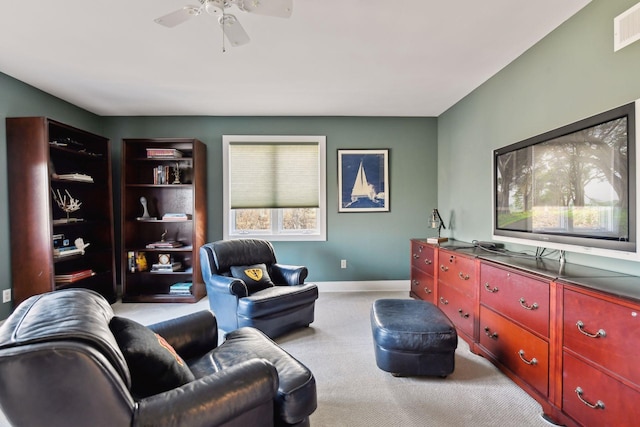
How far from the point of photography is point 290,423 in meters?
1.26

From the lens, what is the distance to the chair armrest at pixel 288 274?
2996 mm

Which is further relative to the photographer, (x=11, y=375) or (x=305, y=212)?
(x=305, y=212)

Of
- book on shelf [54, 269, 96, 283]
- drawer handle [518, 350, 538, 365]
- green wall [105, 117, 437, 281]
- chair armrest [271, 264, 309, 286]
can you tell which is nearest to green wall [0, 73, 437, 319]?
green wall [105, 117, 437, 281]

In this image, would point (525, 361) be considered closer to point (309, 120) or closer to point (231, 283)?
point (231, 283)

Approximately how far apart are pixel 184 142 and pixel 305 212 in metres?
1.89

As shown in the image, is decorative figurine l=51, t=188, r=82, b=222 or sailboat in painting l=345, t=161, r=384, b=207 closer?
decorative figurine l=51, t=188, r=82, b=222

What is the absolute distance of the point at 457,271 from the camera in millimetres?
2637

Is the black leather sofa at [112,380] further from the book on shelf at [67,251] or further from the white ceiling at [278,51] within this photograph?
the book on shelf at [67,251]

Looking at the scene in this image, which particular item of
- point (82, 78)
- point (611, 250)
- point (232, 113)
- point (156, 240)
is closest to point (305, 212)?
point (232, 113)

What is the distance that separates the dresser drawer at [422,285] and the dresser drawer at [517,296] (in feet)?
3.03

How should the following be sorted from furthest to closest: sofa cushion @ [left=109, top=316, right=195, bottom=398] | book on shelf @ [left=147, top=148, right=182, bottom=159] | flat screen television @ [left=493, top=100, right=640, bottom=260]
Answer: book on shelf @ [left=147, top=148, right=182, bottom=159]
flat screen television @ [left=493, top=100, right=640, bottom=260]
sofa cushion @ [left=109, top=316, right=195, bottom=398]

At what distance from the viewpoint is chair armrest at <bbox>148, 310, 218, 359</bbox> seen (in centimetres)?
162

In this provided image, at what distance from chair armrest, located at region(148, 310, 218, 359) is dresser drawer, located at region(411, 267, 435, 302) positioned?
234 centimetres

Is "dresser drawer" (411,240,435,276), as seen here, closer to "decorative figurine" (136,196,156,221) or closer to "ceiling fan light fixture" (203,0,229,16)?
"ceiling fan light fixture" (203,0,229,16)
